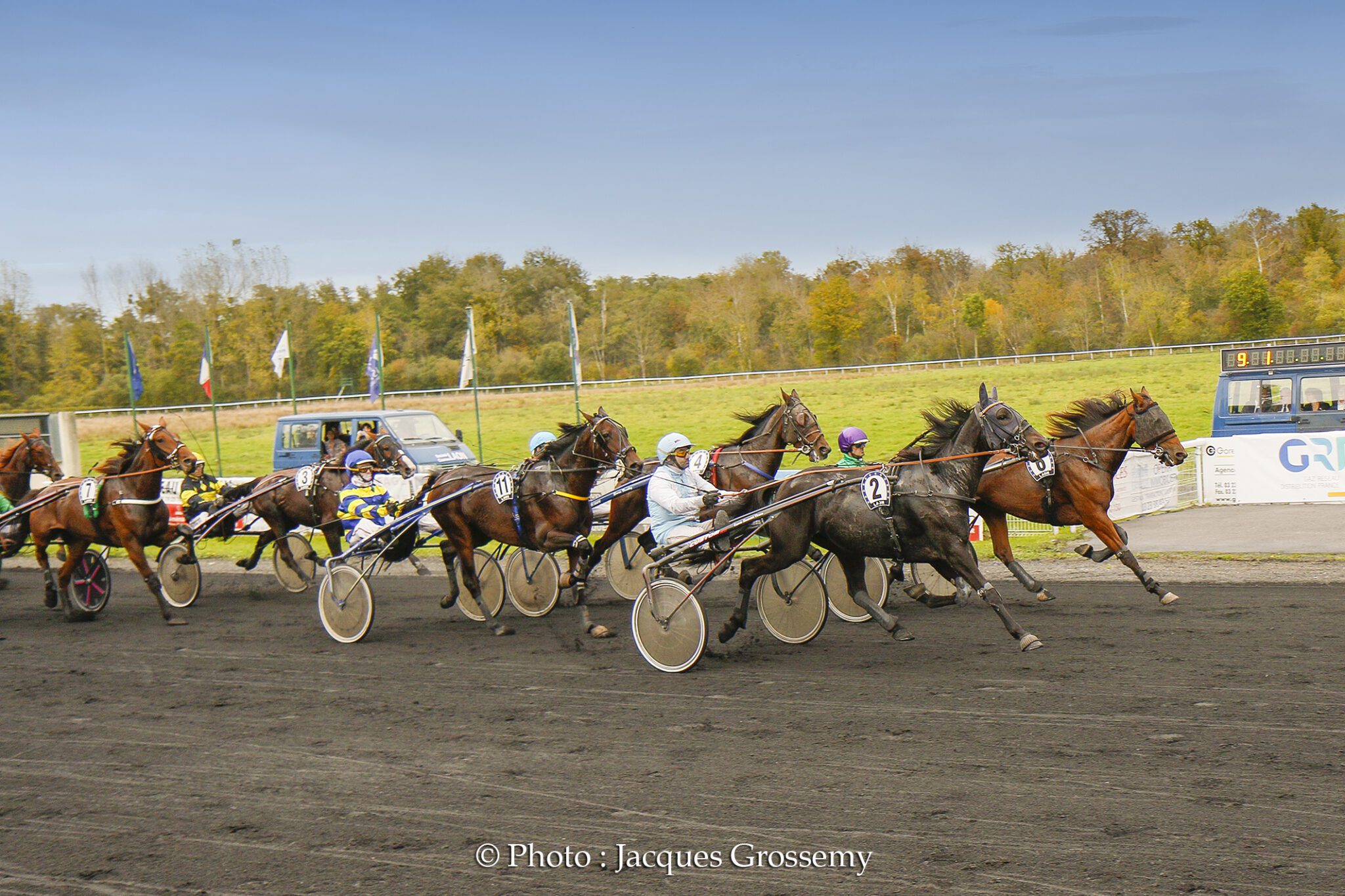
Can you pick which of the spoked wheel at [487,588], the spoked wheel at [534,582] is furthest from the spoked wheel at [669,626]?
the spoked wheel at [487,588]

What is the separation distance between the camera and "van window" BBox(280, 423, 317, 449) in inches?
744

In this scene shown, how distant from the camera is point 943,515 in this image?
727 cm

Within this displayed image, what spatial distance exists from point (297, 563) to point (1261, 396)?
13.7 meters

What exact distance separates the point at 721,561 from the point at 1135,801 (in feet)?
11.4

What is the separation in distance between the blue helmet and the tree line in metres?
35.2

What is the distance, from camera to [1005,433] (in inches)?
290

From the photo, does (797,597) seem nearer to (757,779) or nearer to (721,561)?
(721,561)

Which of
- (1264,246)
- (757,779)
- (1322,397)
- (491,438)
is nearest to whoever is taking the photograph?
(757,779)

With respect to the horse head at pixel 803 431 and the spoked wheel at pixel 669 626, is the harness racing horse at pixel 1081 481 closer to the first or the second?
the horse head at pixel 803 431

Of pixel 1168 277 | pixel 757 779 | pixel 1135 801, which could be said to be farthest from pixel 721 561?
pixel 1168 277

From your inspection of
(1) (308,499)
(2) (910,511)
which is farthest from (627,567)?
(2) (910,511)

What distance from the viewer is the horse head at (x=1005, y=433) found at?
738 centimetres

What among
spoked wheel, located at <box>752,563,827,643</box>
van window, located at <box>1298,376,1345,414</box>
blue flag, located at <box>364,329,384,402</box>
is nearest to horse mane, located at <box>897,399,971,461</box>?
spoked wheel, located at <box>752,563,827,643</box>

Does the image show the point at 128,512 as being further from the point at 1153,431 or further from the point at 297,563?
the point at 1153,431
